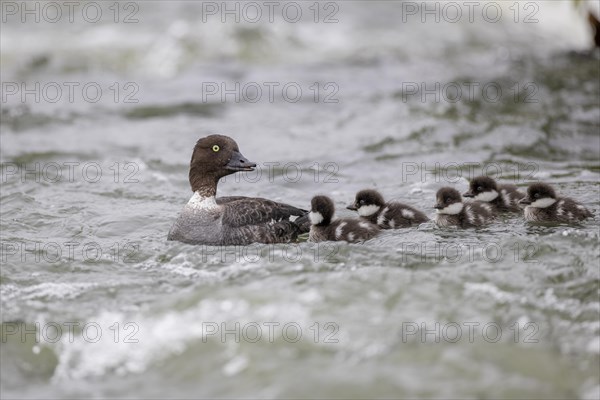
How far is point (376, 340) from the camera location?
5.57 metres

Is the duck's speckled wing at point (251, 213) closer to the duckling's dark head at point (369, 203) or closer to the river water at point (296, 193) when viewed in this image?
the river water at point (296, 193)

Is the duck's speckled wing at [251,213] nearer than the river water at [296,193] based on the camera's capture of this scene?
No

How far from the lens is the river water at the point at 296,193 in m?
5.51

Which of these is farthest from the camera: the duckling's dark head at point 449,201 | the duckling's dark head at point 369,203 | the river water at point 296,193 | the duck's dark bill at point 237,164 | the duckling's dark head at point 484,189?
the duckling's dark head at point 484,189

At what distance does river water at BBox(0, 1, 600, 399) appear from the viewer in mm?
5512

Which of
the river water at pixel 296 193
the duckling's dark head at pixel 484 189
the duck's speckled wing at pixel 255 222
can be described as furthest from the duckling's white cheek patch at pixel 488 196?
the duck's speckled wing at pixel 255 222

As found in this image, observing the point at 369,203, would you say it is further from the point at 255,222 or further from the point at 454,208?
the point at 255,222

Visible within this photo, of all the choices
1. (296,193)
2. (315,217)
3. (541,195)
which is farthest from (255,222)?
(541,195)

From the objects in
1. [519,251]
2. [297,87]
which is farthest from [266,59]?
[519,251]

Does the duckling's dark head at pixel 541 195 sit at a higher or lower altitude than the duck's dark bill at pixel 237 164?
lower

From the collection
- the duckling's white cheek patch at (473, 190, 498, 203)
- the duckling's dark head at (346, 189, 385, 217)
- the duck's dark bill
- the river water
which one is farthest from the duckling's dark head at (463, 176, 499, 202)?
the duck's dark bill

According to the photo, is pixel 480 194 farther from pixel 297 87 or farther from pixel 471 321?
pixel 297 87

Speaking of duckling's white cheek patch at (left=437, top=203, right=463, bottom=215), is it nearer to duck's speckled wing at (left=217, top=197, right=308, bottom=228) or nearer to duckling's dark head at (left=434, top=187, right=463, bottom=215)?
duckling's dark head at (left=434, top=187, right=463, bottom=215)

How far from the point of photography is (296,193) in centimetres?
979
